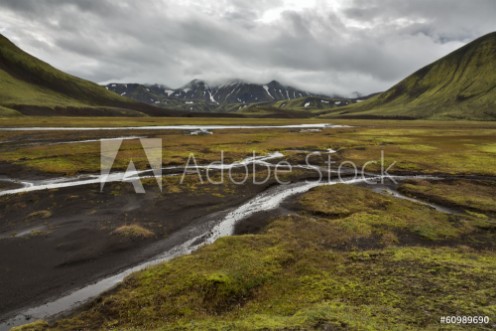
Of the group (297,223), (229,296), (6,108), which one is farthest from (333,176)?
(6,108)

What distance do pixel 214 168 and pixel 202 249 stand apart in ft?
116

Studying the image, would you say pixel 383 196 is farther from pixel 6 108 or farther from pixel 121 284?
pixel 6 108

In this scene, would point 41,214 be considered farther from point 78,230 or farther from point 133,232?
point 133,232

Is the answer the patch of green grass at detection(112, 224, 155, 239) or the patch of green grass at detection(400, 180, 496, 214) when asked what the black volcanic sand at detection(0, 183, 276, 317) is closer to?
the patch of green grass at detection(112, 224, 155, 239)

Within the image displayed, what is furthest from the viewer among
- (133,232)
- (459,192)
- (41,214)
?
(459,192)

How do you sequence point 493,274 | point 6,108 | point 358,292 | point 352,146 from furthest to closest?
1. point 6,108
2. point 352,146
3. point 493,274
4. point 358,292

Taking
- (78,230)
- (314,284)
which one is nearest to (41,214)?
(78,230)

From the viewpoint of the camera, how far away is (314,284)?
1912cm

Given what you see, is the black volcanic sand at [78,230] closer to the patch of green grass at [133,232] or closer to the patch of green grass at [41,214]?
the patch of green grass at [41,214]

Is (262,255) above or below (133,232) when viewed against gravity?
below

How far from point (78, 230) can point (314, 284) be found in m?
21.4

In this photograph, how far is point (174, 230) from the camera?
30656 millimetres

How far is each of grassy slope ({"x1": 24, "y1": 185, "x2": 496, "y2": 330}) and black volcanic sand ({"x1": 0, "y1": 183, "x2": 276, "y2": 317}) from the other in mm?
4428

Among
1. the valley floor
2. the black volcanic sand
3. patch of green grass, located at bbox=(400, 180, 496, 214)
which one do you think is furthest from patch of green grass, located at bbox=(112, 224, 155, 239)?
patch of green grass, located at bbox=(400, 180, 496, 214)
